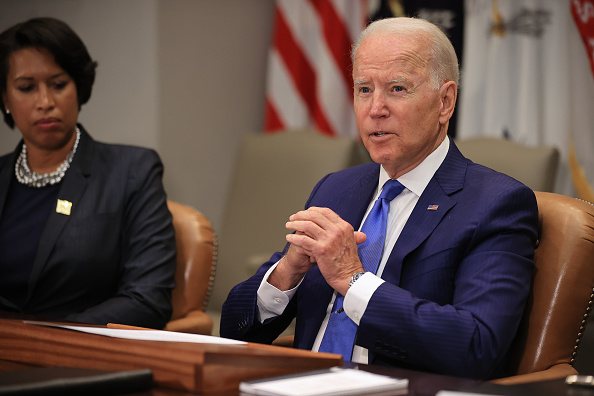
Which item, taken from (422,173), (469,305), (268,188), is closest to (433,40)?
(422,173)

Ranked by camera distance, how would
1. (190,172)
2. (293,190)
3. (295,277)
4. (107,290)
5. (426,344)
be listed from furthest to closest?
(190,172)
(293,190)
(107,290)
(295,277)
(426,344)

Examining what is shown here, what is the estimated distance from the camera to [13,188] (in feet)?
8.59

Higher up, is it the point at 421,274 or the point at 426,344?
the point at 421,274

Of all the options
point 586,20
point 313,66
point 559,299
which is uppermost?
point 586,20

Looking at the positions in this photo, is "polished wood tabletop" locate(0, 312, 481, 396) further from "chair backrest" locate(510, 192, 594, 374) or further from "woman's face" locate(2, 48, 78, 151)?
"woman's face" locate(2, 48, 78, 151)

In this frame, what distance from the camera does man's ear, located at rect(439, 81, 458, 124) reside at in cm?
198

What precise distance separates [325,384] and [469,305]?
627 mm

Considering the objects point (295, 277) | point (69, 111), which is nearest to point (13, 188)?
point (69, 111)

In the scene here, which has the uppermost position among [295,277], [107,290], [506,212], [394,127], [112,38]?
[112,38]

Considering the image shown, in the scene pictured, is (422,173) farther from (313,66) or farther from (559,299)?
(313,66)

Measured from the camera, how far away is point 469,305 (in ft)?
5.46

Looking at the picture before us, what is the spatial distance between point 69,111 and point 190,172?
139 cm

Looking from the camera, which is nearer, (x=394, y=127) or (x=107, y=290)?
(x=394, y=127)

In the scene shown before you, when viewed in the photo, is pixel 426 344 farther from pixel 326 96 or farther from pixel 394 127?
pixel 326 96
